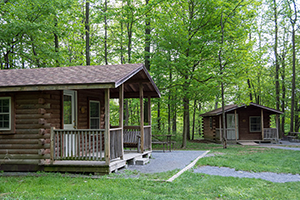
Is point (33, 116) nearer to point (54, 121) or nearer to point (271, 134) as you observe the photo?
point (54, 121)

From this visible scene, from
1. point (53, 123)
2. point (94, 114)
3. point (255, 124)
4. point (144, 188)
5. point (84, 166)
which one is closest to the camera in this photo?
point (144, 188)

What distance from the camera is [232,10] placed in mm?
17766

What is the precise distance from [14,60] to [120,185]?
739 inches

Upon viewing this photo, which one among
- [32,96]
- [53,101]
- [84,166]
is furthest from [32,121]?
[84,166]

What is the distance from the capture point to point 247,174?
28.8 feet

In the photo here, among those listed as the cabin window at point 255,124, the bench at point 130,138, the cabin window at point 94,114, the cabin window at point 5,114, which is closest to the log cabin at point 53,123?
the cabin window at point 5,114

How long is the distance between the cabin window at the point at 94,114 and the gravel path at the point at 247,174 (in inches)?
195

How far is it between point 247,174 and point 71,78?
6.39 metres

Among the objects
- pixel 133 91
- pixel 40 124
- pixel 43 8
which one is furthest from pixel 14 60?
pixel 40 124

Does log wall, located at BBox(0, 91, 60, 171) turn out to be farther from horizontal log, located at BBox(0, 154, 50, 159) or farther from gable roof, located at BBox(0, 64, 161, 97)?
gable roof, located at BBox(0, 64, 161, 97)

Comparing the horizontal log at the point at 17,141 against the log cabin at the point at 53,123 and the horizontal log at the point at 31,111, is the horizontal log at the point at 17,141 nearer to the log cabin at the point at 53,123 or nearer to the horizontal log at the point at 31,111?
the log cabin at the point at 53,123

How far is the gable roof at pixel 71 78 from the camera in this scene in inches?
312

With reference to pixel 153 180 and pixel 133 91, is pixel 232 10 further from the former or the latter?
pixel 153 180

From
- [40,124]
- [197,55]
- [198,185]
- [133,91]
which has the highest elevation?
[197,55]
